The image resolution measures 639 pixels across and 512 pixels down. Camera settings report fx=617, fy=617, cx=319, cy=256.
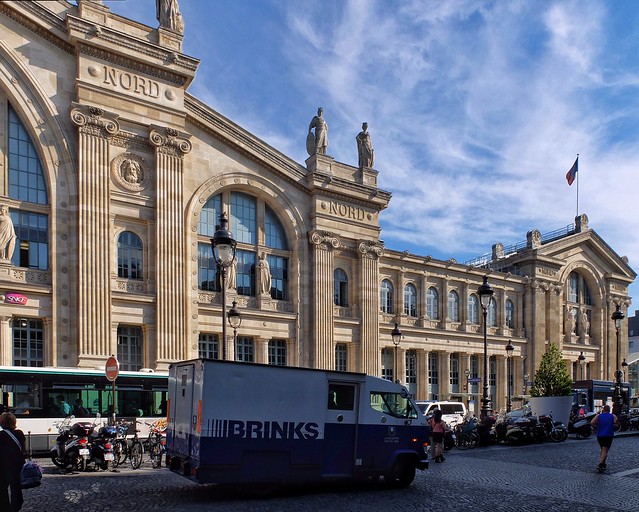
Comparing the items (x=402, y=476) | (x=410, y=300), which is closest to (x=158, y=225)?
(x=402, y=476)

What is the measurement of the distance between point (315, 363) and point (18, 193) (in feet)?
57.7

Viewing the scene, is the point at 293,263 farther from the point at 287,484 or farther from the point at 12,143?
the point at 287,484

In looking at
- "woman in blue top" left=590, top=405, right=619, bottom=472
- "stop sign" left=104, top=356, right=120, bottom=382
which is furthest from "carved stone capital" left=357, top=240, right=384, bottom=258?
"stop sign" left=104, top=356, right=120, bottom=382

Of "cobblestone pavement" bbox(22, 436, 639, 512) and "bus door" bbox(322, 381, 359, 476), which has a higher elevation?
"bus door" bbox(322, 381, 359, 476)

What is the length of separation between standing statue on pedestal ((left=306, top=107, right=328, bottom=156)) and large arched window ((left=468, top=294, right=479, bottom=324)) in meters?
19.2

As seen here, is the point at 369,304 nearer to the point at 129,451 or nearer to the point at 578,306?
the point at 129,451

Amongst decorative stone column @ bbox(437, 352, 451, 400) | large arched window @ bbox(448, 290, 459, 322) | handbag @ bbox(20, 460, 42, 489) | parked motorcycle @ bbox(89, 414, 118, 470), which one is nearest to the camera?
handbag @ bbox(20, 460, 42, 489)

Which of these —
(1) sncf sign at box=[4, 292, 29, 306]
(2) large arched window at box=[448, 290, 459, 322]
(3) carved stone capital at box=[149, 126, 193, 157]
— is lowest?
(2) large arched window at box=[448, 290, 459, 322]

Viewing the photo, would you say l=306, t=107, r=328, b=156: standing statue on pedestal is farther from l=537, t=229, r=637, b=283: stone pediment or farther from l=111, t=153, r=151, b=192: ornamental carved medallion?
l=537, t=229, r=637, b=283: stone pediment

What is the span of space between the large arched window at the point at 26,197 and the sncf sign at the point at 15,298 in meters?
1.35

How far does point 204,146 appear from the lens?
3222cm

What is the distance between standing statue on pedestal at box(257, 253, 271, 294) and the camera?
3374cm

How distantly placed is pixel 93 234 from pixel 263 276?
32.4ft

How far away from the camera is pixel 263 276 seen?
111ft
